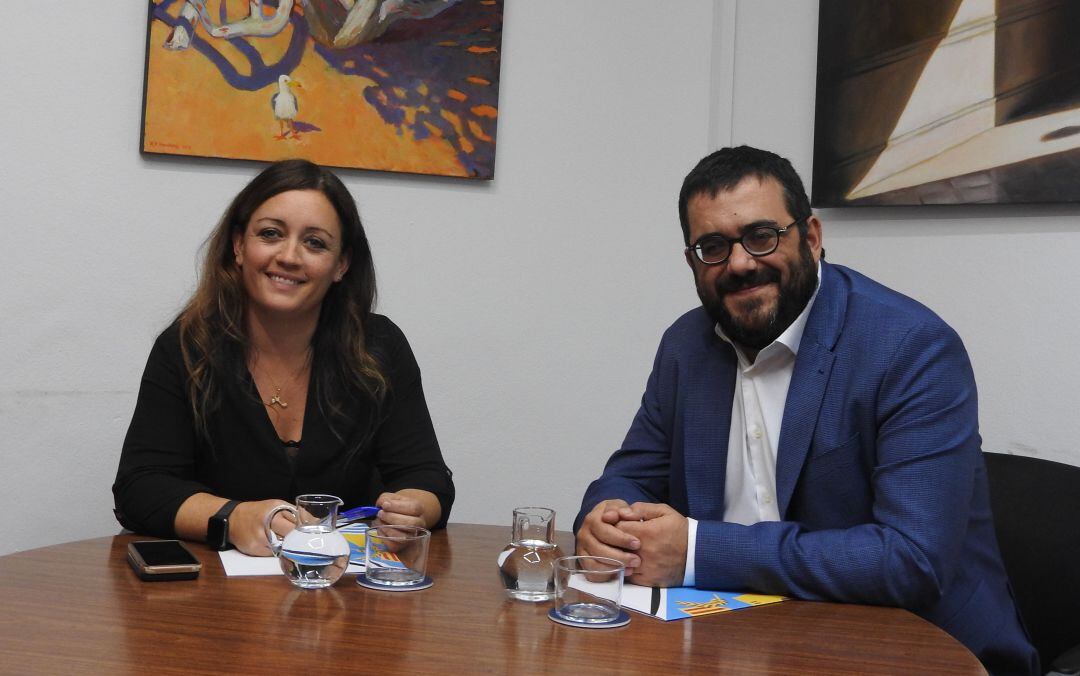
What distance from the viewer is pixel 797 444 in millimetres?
1771

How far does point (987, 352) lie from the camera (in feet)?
8.48

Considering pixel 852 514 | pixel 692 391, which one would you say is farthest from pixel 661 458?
pixel 852 514

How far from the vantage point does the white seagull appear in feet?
9.77

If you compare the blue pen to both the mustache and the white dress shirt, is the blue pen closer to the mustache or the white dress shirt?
the white dress shirt

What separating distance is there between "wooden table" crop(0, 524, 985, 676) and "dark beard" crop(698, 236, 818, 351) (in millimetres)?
592

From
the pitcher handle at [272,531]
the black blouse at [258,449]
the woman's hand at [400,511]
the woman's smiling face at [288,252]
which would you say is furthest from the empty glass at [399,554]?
the woman's smiling face at [288,252]

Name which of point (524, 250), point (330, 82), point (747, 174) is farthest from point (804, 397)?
point (330, 82)

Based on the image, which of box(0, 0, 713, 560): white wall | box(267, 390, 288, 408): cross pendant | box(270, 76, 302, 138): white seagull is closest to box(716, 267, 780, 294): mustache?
box(267, 390, 288, 408): cross pendant

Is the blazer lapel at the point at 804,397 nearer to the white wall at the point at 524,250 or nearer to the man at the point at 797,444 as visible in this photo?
the man at the point at 797,444

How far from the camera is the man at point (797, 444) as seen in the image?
1547 mm

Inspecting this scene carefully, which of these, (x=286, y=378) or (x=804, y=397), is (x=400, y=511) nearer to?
(x=286, y=378)

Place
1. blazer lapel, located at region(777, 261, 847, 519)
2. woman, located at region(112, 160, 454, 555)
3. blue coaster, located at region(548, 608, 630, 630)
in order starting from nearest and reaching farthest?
blue coaster, located at region(548, 608, 630, 630)
blazer lapel, located at region(777, 261, 847, 519)
woman, located at region(112, 160, 454, 555)

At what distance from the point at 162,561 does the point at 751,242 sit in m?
1.19

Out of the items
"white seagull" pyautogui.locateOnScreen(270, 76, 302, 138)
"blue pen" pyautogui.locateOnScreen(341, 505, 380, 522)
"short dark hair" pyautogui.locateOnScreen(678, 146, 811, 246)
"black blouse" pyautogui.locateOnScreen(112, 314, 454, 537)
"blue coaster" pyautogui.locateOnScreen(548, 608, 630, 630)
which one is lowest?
"blue coaster" pyautogui.locateOnScreen(548, 608, 630, 630)
